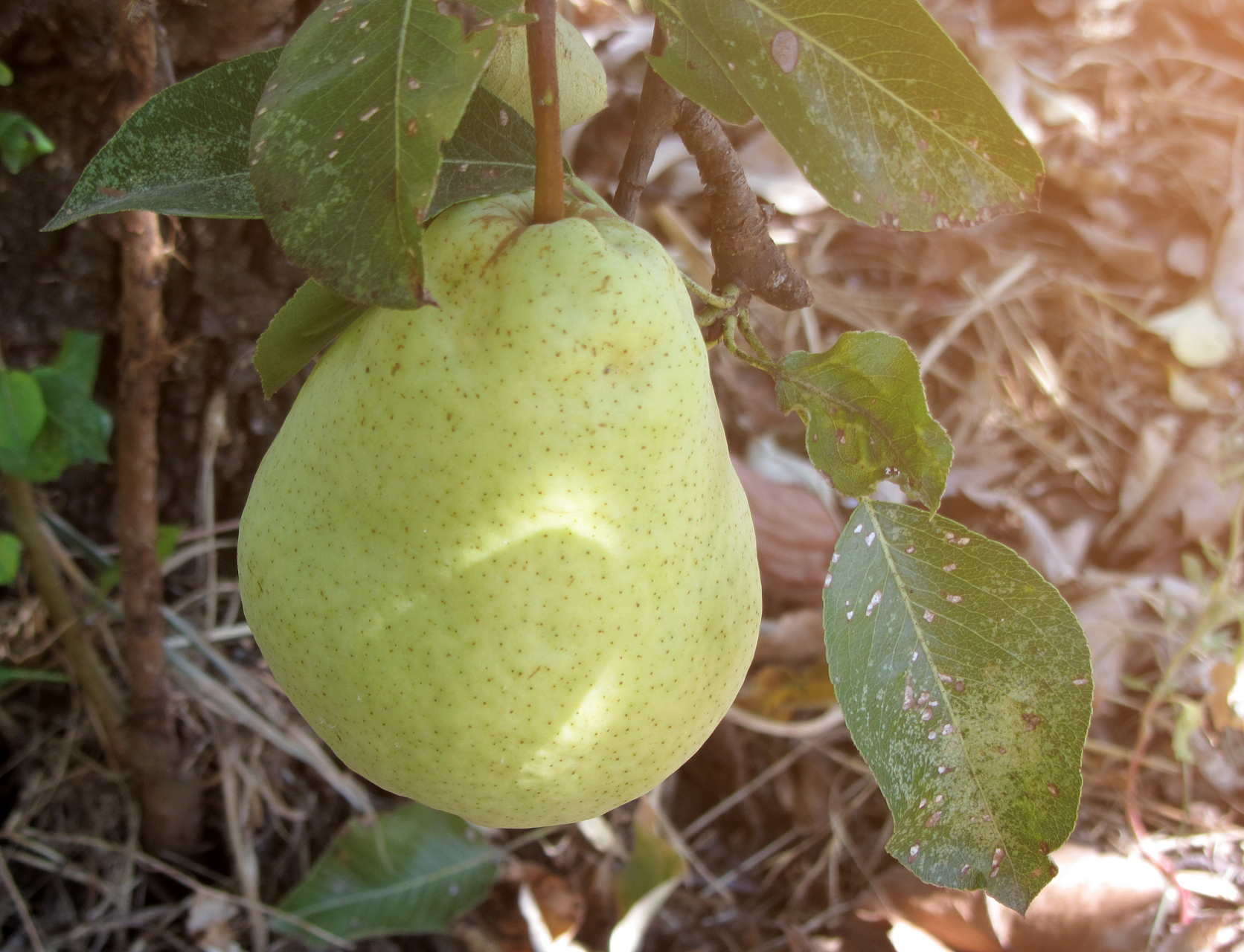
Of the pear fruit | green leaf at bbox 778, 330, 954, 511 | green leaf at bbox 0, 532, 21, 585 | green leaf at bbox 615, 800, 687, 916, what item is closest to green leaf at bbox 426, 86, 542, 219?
the pear fruit

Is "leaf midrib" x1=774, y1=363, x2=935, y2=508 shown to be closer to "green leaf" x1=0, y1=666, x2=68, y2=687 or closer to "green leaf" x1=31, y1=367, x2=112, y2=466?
"green leaf" x1=31, y1=367, x2=112, y2=466

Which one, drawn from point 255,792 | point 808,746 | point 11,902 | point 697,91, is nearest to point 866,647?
point 697,91

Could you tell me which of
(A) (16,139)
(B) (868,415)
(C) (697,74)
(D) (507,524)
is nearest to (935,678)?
(B) (868,415)

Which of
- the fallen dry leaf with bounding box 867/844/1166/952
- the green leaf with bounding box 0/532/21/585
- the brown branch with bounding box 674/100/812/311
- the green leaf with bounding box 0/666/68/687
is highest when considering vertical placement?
the brown branch with bounding box 674/100/812/311

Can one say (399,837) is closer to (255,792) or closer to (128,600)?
(255,792)

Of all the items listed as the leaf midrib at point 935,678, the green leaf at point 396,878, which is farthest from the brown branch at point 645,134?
the green leaf at point 396,878

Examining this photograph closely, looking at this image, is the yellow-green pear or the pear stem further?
the yellow-green pear

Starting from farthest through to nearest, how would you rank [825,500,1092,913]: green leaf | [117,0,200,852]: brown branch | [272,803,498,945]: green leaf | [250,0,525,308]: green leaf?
[272,803,498,945]: green leaf, [117,0,200,852]: brown branch, [825,500,1092,913]: green leaf, [250,0,525,308]: green leaf
